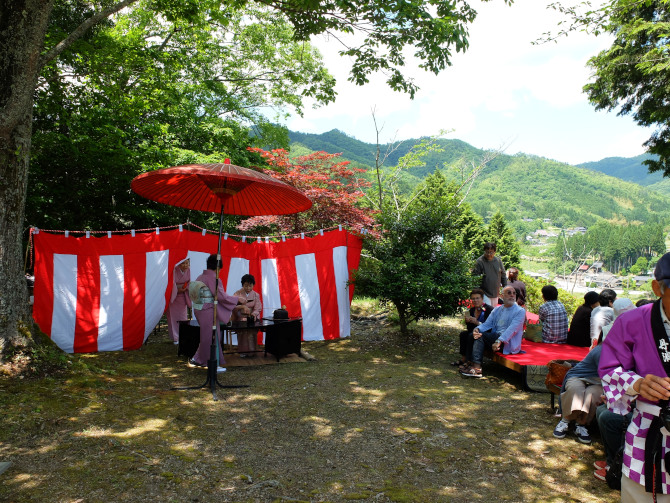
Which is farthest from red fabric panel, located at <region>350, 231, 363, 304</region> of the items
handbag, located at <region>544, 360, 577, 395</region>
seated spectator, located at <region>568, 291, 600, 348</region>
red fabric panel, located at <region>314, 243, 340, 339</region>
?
handbag, located at <region>544, 360, 577, 395</region>

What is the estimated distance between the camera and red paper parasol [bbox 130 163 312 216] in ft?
15.9

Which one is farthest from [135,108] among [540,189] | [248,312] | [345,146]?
[540,189]

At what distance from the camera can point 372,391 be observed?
515 centimetres

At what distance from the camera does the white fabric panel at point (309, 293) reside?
26.3ft

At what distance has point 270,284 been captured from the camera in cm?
803

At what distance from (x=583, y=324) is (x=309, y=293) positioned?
14.3 ft

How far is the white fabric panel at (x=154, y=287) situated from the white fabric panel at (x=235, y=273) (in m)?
1.09

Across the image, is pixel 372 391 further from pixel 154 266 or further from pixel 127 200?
pixel 127 200

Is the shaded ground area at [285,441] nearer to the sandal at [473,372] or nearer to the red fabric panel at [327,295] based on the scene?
the sandal at [473,372]

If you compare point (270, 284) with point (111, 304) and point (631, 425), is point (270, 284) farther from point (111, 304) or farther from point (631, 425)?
point (631, 425)

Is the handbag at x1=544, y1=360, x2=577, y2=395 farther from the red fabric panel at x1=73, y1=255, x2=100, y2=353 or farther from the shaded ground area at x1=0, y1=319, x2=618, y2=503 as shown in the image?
the red fabric panel at x1=73, y1=255, x2=100, y2=353

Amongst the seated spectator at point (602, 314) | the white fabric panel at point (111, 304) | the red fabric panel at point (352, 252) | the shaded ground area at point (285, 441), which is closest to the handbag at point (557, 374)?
the shaded ground area at point (285, 441)

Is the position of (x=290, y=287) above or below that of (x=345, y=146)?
below

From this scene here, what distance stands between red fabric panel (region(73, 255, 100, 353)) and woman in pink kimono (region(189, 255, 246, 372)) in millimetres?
1861
